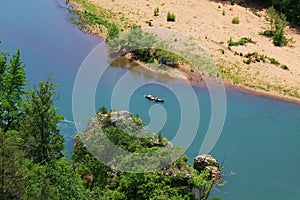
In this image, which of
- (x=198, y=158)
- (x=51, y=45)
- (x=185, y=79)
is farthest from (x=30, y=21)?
(x=198, y=158)

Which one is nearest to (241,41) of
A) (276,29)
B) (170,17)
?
(276,29)

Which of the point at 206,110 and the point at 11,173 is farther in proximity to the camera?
the point at 206,110

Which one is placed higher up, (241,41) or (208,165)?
(241,41)

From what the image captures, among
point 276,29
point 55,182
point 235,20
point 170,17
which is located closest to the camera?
point 55,182

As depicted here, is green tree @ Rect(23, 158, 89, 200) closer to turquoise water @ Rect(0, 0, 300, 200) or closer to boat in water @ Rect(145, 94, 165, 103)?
turquoise water @ Rect(0, 0, 300, 200)

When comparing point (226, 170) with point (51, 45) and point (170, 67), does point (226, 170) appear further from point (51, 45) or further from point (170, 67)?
point (51, 45)

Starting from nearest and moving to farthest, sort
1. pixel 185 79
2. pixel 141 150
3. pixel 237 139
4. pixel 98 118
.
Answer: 1. pixel 141 150
2. pixel 98 118
3. pixel 237 139
4. pixel 185 79

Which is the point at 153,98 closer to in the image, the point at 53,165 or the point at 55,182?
the point at 53,165

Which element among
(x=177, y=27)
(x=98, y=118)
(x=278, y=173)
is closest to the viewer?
(x=98, y=118)
